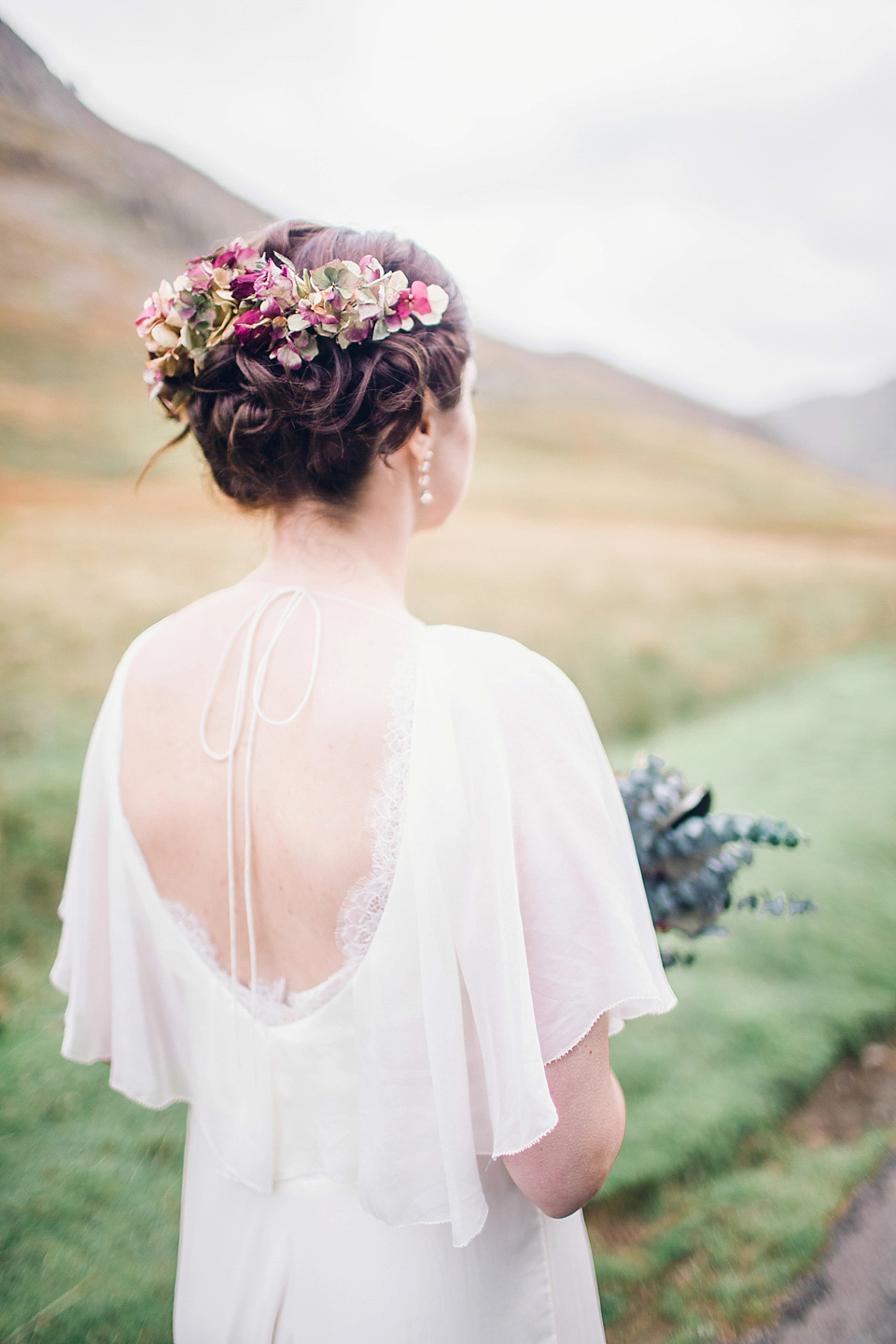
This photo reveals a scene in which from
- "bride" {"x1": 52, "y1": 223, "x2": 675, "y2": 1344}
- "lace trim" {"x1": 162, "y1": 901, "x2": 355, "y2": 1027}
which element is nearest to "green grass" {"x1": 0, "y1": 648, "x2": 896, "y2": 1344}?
"bride" {"x1": 52, "y1": 223, "x2": 675, "y2": 1344}

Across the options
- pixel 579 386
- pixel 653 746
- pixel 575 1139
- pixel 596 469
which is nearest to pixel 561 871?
pixel 575 1139

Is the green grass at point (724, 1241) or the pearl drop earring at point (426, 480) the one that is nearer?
the pearl drop earring at point (426, 480)

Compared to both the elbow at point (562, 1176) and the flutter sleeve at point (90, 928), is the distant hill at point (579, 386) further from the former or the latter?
the elbow at point (562, 1176)

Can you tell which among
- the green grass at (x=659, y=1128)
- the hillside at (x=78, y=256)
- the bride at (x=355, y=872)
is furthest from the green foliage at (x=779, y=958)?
the hillside at (x=78, y=256)

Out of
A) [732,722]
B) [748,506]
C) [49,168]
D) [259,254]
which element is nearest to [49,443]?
[49,168]

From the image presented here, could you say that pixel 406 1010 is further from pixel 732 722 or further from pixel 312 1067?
pixel 732 722

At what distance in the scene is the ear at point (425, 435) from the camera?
822 millimetres

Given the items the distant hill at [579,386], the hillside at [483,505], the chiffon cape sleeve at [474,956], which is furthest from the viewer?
the distant hill at [579,386]

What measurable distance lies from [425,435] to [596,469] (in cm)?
243

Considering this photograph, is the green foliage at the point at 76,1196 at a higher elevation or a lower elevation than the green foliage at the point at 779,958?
lower

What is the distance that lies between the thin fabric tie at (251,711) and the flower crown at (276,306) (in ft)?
0.83

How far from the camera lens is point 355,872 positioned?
66 cm

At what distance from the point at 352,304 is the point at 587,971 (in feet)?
2.26

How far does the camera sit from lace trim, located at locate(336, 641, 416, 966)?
0.64 meters
